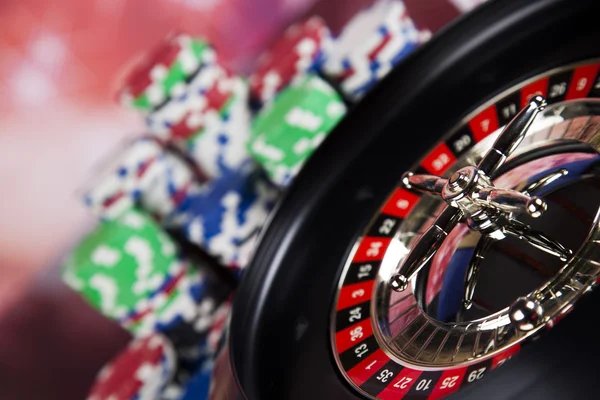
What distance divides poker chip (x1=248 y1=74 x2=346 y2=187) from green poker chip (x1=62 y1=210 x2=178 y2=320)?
0.40 meters

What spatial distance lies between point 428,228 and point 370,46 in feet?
3.80

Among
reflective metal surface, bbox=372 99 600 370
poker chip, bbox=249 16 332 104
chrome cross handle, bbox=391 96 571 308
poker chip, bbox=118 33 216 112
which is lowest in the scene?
reflective metal surface, bbox=372 99 600 370

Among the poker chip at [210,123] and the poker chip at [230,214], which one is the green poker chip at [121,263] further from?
the poker chip at [210,123]

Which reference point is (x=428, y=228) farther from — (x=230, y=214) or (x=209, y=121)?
(x=209, y=121)

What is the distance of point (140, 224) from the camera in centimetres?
171

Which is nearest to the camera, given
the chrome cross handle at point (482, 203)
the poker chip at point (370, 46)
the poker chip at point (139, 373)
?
the chrome cross handle at point (482, 203)

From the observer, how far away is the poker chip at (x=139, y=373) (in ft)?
5.19

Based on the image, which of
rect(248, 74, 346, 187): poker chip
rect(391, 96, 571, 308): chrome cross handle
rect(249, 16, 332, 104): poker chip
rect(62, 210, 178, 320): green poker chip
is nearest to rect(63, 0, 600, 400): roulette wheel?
rect(391, 96, 571, 308): chrome cross handle

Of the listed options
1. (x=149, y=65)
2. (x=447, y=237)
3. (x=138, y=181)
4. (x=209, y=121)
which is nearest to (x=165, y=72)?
(x=149, y=65)

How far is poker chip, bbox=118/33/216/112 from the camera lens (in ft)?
5.41

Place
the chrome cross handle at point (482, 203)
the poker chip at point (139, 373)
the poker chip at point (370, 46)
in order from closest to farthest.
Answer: the chrome cross handle at point (482, 203)
the poker chip at point (139, 373)
the poker chip at point (370, 46)

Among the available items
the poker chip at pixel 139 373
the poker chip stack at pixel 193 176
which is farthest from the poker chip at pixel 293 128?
the poker chip at pixel 139 373

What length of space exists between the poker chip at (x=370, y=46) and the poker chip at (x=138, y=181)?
1.85ft

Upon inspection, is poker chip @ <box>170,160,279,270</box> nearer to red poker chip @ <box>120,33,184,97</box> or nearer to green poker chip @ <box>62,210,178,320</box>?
green poker chip @ <box>62,210,178,320</box>
